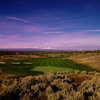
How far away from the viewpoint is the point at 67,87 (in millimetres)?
7391

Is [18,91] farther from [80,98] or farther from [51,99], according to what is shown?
[80,98]

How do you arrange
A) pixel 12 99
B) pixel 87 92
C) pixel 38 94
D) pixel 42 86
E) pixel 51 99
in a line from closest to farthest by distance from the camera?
pixel 51 99 → pixel 12 99 → pixel 38 94 → pixel 87 92 → pixel 42 86

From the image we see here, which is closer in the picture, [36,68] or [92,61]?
[36,68]

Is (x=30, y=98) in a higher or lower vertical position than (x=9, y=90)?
lower

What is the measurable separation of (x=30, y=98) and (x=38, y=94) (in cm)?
80

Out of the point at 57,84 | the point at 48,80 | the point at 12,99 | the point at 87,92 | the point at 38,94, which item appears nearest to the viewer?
the point at 12,99

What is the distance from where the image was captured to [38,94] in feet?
21.7

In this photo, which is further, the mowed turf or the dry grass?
the dry grass

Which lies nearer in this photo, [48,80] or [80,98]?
[80,98]

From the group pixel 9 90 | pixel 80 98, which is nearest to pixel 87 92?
pixel 80 98

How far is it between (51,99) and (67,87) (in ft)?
7.71

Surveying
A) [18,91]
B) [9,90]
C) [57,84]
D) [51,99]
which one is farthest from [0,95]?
[57,84]

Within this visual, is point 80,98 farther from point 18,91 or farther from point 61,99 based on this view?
point 18,91

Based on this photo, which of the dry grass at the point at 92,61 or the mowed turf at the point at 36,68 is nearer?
the mowed turf at the point at 36,68
